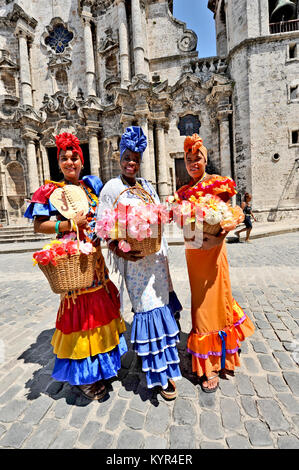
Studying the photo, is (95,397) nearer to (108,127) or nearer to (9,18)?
(108,127)

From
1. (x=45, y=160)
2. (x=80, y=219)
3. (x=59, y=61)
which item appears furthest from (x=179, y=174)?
(x=80, y=219)

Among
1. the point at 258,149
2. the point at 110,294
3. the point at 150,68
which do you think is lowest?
the point at 110,294

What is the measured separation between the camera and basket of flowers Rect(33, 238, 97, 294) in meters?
1.59

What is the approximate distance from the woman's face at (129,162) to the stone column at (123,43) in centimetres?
1720

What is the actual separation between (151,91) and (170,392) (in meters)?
16.2

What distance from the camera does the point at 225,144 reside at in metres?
14.6

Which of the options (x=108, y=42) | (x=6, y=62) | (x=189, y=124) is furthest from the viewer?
(x=6, y=62)

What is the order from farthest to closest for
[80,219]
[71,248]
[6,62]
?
[6,62]
[80,219]
[71,248]

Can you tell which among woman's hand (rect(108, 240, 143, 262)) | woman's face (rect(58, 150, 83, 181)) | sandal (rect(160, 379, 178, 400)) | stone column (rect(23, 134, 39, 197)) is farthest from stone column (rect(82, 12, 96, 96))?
sandal (rect(160, 379, 178, 400))

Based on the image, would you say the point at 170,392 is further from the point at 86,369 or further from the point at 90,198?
the point at 90,198

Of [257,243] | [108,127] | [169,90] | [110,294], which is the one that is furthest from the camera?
[108,127]

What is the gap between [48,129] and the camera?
17.5 m

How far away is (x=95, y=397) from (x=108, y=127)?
17518 millimetres

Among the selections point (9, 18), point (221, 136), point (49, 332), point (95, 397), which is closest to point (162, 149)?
point (221, 136)
